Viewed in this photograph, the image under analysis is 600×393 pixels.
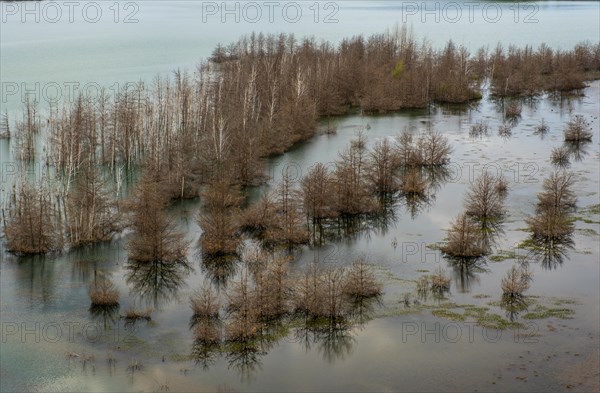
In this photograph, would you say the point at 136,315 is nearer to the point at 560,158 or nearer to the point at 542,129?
the point at 560,158

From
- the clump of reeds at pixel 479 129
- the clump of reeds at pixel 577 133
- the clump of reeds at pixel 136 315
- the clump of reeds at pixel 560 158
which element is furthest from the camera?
the clump of reeds at pixel 479 129

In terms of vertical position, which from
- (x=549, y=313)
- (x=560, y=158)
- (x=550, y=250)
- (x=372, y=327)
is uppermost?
(x=560, y=158)

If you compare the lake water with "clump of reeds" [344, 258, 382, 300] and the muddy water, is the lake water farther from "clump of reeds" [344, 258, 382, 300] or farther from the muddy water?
"clump of reeds" [344, 258, 382, 300]

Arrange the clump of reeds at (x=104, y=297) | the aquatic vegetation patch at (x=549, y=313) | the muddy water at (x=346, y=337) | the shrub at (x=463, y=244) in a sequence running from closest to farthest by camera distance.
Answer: the muddy water at (x=346, y=337), the aquatic vegetation patch at (x=549, y=313), the clump of reeds at (x=104, y=297), the shrub at (x=463, y=244)

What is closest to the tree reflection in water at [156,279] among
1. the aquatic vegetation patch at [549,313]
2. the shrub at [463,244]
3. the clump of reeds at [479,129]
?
the shrub at [463,244]

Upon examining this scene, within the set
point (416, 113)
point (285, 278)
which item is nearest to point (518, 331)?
point (285, 278)

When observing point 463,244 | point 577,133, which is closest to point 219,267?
point 463,244

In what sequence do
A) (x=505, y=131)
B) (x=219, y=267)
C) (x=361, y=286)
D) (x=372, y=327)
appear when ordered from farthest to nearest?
(x=505, y=131)
(x=219, y=267)
(x=361, y=286)
(x=372, y=327)

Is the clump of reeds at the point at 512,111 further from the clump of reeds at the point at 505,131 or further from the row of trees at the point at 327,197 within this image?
the row of trees at the point at 327,197

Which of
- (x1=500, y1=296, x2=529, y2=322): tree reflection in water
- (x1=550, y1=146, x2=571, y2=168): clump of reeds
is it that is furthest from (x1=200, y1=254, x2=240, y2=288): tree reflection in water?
(x1=550, y1=146, x2=571, y2=168): clump of reeds

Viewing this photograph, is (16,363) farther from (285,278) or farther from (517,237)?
(517,237)

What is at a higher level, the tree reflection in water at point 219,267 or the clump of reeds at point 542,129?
the clump of reeds at point 542,129
